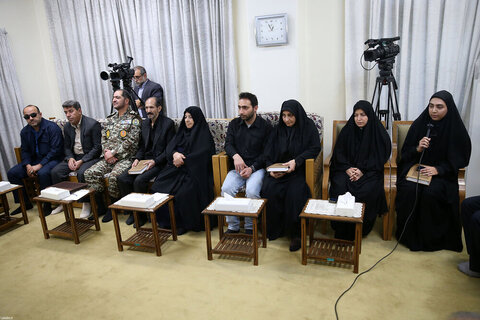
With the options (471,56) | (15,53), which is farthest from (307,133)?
(15,53)

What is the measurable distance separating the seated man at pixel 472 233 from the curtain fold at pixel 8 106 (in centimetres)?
512

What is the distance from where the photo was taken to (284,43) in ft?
11.5

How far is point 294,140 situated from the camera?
2.74 m

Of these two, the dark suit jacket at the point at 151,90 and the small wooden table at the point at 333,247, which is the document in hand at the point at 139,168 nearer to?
the dark suit jacket at the point at 151,90

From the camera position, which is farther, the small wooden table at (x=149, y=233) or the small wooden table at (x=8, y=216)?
the small wooden table at (x=8, y=216)

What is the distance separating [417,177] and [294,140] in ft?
3.14

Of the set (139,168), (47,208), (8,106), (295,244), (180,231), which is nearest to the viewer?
(295,244)

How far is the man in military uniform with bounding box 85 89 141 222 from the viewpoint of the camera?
3.21m

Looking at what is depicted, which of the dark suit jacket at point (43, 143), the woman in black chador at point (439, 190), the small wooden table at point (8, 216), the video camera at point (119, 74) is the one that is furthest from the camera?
the video camera at point (119, 74)

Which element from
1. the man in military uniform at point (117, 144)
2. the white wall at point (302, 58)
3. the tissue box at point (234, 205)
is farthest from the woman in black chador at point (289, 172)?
the man in military uniform at point (117, 144)

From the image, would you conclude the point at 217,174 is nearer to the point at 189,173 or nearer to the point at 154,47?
the point at 189,173

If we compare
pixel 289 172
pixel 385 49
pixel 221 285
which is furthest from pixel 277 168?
pixel 385 49

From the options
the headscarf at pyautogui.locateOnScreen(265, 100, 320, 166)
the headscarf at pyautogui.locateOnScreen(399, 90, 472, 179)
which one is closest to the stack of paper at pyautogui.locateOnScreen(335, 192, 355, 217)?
the headscarf at pyautogui.locateOnScreen(265, 100, 320, 166)

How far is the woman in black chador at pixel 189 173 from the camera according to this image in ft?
9.27
